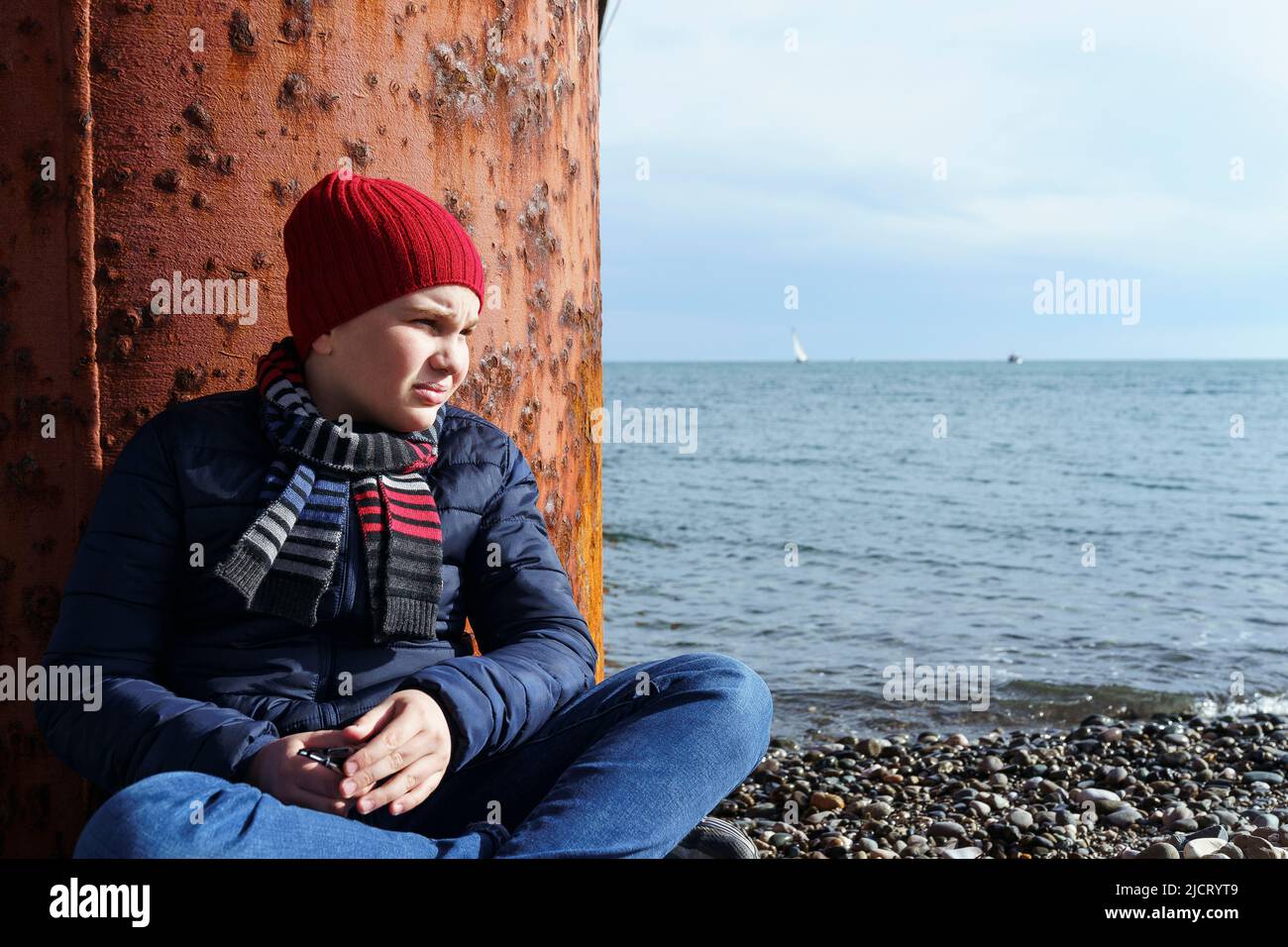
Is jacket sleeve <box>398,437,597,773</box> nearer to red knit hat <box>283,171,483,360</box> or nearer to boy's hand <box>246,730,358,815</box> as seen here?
boy's hand <box>246,730,358,815</box>

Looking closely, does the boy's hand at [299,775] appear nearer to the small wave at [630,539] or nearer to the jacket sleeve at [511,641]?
the jacket sleeve at [511,641]

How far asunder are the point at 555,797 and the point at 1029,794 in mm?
3326

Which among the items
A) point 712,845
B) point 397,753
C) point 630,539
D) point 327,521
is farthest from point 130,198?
point 630,539

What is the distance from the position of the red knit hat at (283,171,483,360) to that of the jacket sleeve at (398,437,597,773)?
1.59ft

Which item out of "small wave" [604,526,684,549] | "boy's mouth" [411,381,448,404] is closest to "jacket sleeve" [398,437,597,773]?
"boy's mouth" [411,381,448,404]

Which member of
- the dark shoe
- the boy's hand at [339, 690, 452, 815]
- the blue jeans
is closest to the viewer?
the blue jeans

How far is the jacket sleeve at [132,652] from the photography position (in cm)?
199

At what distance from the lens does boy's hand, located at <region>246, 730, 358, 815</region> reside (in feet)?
6.22

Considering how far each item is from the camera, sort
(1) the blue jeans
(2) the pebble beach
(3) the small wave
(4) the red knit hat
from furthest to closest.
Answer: (3) the small wave → (2) the pebble beach → (4) the red knit hat → (1) the blue jeans

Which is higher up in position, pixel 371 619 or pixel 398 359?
pixel 398 359

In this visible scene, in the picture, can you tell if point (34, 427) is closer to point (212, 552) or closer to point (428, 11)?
point (212, 552)

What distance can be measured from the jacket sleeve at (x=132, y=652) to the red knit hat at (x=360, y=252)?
0.44m

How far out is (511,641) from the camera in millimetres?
2393

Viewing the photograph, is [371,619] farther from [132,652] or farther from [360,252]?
[360,252]
